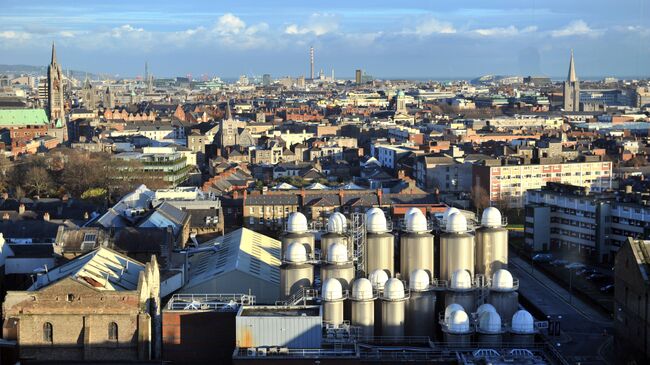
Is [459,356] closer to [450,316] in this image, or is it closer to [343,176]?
[450,316]

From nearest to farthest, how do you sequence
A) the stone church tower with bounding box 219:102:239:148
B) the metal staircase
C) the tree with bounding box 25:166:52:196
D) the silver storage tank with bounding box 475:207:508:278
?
the metal staircase
the silver storage tank with bounding box 475:207:508:278
the tree with bounding box 25:166:52:196
the stone church tower with bounding box 219:102:239:148

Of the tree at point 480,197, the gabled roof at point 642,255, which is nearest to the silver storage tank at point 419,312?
the gabled roof at point 642,255

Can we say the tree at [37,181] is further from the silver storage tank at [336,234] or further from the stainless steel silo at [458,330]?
the stainless steel silo at [458,330]

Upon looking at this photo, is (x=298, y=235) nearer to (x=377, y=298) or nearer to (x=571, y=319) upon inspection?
(x=377, y=298)

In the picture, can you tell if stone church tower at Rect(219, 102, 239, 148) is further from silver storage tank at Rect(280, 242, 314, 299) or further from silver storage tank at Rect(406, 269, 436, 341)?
silver storage tank at Rect(406, 269, 436, 341)

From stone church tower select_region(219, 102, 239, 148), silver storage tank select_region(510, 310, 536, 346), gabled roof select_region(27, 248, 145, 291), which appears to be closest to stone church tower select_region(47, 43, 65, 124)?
stone church tower select_region(219, 102, 239, 148)

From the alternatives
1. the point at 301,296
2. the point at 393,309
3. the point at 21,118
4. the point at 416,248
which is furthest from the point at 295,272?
the point at 21,118
